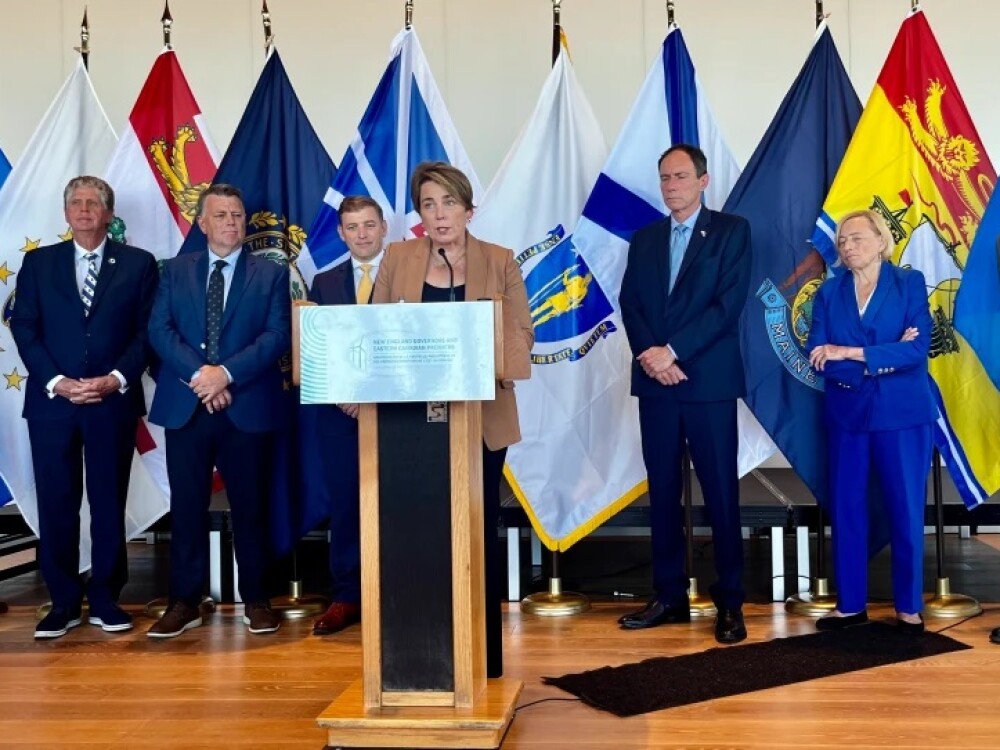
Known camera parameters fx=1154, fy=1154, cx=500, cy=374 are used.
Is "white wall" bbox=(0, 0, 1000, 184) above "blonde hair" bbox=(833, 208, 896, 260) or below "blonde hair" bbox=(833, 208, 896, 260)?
above

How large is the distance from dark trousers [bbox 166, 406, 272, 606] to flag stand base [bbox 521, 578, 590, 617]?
1015mm

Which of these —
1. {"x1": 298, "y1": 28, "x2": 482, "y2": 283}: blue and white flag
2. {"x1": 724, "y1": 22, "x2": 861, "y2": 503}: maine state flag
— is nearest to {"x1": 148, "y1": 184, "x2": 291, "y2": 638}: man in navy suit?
{"x1": 298, "y1": 28, "x2": 482, "y2": 283}: blue and white flag

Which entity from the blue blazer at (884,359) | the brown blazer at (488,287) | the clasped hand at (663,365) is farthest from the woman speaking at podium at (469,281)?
the blue blazer at (884,359)

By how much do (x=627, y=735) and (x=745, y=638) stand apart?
1.14 m

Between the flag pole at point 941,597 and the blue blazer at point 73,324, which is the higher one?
the blue blazer at point 73,324

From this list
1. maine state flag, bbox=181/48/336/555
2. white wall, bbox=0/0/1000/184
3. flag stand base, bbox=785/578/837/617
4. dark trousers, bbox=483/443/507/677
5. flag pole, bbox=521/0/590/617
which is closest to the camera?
dark trousers, bbox=483/443/507/677

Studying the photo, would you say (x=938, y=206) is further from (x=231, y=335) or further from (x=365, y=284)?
(x=231, y=335)

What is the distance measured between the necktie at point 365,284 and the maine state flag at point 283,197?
0.34 metres

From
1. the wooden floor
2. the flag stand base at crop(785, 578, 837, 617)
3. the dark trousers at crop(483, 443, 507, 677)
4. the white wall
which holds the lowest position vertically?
the wooden floor

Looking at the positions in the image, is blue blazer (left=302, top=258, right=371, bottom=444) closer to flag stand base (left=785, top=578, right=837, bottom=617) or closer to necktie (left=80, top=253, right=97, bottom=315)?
necktie (left=80, top=253, right=97, bottom=315)

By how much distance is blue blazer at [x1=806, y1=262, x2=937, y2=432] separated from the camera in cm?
387

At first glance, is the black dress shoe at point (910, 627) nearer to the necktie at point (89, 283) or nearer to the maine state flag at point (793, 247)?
the maine state flag at point (793, 247)

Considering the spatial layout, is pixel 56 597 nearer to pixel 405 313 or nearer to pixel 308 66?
pixel 405 313

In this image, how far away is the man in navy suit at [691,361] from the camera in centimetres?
396
